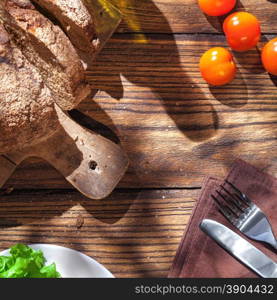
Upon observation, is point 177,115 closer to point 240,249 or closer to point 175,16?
point 175,16

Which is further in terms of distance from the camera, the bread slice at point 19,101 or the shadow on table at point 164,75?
the shadow on table at point 164,75

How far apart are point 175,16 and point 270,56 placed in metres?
0.31

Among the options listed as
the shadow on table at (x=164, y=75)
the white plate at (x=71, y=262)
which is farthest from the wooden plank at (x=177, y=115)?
the white plate at (x=71, y=262)

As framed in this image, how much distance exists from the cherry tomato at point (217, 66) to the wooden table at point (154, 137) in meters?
0.06

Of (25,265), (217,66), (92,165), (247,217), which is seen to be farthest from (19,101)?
(247,217)

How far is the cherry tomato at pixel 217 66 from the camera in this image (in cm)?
145

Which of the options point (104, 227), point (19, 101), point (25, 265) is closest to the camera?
point (19, 101)

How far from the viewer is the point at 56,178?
Answer: 4.96ft

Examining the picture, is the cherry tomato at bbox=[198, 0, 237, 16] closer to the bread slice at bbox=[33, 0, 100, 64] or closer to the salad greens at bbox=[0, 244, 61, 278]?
the bread slice at bbox=[33, 0, 100, 64]

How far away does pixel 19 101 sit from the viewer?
1213 mm

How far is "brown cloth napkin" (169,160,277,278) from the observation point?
146 cm

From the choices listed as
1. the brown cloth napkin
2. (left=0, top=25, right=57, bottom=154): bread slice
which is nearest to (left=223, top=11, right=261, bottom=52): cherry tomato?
the brown cloth napkin

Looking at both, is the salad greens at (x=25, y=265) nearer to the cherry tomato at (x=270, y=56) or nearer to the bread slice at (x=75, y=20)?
the bread slice at (x=75, y=20)
